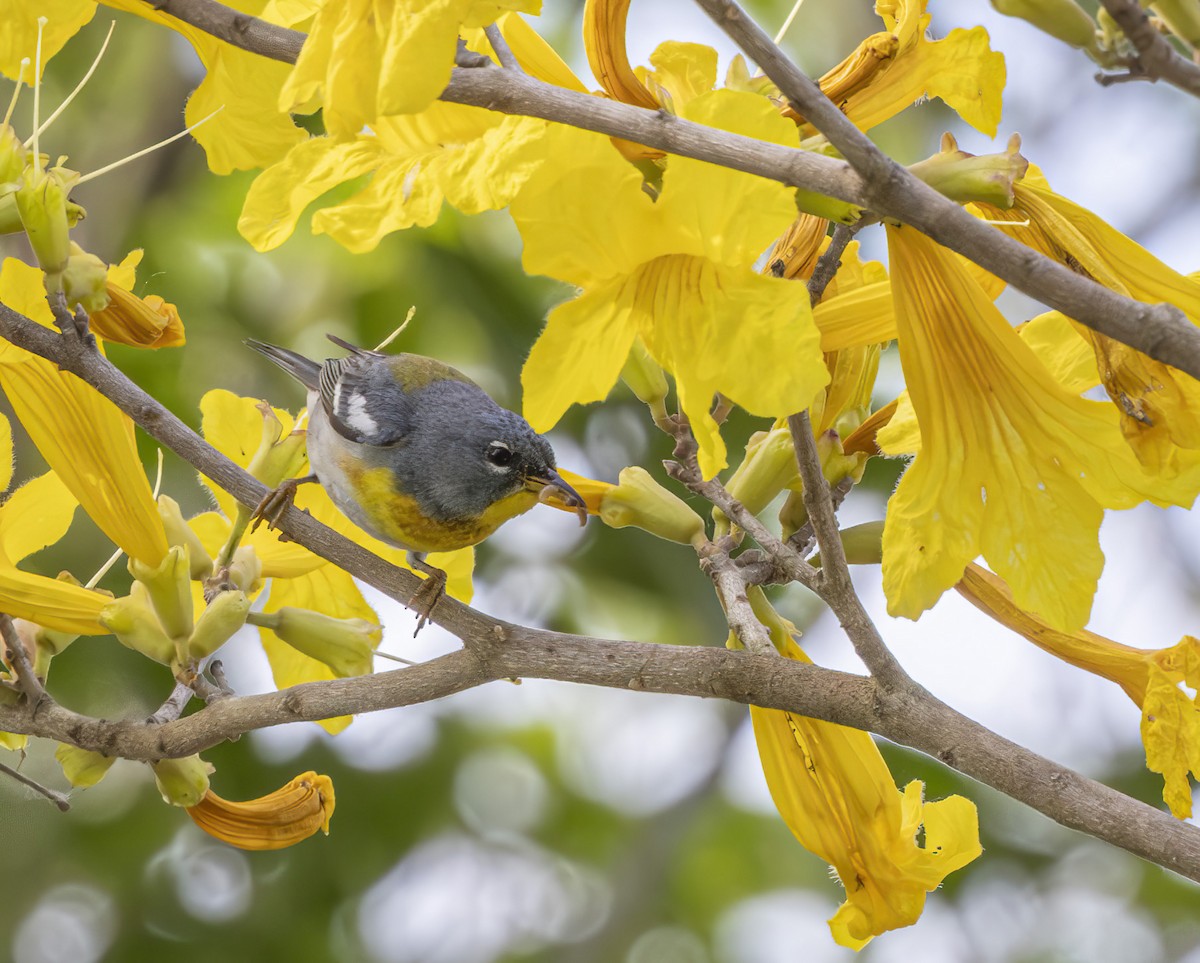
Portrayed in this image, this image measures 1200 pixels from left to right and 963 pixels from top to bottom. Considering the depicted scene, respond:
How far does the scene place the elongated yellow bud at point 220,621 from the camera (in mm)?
2225

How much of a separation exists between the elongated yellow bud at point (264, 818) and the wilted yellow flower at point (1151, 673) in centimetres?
124

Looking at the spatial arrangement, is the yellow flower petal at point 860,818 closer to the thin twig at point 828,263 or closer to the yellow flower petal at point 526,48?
the thin twig at point 828,263

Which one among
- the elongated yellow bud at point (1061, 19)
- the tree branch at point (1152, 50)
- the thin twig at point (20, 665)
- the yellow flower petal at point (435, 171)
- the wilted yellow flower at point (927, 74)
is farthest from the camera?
the thin twig at point (20, 665)

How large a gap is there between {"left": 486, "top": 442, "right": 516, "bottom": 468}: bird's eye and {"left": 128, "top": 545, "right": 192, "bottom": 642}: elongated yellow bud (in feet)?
2.69

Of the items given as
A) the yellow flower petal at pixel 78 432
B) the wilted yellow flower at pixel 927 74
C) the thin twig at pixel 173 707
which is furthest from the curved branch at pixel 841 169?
the thin twig at pixel 173 707

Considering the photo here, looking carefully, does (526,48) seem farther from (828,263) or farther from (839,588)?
(839,588)

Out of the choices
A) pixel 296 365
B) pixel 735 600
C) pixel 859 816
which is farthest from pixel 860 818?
pixel 296 365

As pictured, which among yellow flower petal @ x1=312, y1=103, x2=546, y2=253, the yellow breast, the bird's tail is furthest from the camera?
the bird's tail

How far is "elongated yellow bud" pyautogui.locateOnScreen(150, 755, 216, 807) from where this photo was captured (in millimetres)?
2332

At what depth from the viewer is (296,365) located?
338 cm

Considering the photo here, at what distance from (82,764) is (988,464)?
64.9 inches

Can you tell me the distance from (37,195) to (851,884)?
1.64 meters

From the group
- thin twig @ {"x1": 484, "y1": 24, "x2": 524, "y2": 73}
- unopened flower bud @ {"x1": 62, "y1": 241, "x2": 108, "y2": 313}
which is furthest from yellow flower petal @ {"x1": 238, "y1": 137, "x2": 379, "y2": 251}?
unopened flower bud @ {"x1": 62, "y1": 241, "x2": 108, "y2": 313}

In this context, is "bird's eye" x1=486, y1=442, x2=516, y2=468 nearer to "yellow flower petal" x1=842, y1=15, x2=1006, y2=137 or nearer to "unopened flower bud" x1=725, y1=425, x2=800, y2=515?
"unopened flower bud" x1=725, y1=425, x2=800, y2=515
